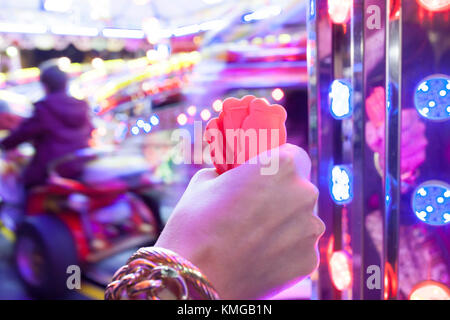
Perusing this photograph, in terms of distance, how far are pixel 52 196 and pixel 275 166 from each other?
173 centimetres

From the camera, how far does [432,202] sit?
0.63 metres

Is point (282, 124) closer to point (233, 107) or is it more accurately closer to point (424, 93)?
point (233, 107)

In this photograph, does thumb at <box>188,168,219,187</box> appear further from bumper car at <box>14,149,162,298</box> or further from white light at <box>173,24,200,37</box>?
bumper car at <box>14,149,162,298</box>

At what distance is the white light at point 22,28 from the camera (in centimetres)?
131

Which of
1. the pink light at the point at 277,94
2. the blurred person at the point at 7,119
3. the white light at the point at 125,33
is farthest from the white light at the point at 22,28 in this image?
the pink light at the point at 277,94

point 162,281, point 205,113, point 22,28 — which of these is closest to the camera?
point 162,281

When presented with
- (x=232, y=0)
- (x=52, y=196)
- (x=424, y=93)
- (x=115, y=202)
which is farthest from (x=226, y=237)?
(x=52, y=196)

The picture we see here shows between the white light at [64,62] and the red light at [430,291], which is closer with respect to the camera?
the red light at [430,291]

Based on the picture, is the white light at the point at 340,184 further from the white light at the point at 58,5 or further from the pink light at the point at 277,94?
the pink light at the point at 277,94

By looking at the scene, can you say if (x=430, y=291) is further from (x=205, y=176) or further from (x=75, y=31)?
(x=75, y=31)

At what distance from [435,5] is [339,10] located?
15 centimetres

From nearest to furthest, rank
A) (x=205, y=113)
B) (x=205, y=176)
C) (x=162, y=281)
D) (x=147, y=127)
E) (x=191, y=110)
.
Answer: (x=162, y=281) < (x=205, y=176) < (x=147, y=127) < (x=191, y=110) < (x=205, y=113)

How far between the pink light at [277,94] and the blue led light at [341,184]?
48.6 inches

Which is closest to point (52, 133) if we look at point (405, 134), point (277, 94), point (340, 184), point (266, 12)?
point (277, 94)
